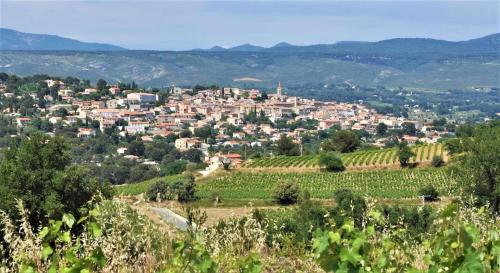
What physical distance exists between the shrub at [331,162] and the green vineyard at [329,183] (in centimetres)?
100

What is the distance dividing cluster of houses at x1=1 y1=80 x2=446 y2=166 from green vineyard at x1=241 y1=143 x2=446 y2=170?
38.9m

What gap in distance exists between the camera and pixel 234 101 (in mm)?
149375

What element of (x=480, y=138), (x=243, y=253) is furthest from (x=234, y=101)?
(x=243, y=253)

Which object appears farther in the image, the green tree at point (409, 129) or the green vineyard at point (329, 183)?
the green tree at point (409, 129)

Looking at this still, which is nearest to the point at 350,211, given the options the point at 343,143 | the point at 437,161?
the point at 437,161

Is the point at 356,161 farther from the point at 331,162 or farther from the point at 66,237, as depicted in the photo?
the point at 66,237

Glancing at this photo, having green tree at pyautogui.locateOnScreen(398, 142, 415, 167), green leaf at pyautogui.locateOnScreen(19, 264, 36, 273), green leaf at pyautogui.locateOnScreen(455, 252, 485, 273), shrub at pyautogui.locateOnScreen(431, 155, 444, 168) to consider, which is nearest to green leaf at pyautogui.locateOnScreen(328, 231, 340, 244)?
green leaf at pyautogui.locateOnScreen(455, 252, 485, 273)

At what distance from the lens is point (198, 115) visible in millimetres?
130125

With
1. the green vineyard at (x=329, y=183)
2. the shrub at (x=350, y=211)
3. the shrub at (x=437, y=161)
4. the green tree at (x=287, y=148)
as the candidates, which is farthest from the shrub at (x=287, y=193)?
the green tree at (x=287, y=148)

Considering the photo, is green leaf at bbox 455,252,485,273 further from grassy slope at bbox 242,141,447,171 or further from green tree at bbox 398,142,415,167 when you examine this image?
grassy slope at bbox 242,141,447,171

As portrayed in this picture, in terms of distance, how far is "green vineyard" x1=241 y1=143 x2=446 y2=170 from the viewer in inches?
1996

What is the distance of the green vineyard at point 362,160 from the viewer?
166 feet

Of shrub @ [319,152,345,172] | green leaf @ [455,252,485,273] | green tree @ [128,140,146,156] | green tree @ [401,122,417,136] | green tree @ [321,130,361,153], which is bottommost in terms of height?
green tree @ [401,122,417,136]

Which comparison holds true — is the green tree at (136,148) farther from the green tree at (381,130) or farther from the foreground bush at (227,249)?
the foreground bush at (227,249)
